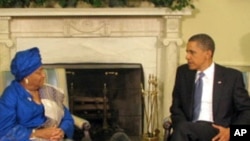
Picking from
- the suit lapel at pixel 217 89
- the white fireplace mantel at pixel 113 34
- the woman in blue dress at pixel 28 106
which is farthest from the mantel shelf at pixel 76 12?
the woman in blue dress at pixel 28 106

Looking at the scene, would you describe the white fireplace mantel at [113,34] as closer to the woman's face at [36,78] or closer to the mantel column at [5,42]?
the mantel column at [5,42]

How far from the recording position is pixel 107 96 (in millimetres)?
4496

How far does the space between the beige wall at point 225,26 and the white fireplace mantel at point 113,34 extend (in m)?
0.21

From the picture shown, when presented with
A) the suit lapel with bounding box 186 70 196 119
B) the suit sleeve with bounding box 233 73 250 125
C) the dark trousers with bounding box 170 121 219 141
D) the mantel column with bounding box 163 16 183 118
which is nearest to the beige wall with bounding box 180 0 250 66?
the mantel column with bounding box 163 16 183 118

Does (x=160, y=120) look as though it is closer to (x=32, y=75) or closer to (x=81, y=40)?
(x=81, y=40)

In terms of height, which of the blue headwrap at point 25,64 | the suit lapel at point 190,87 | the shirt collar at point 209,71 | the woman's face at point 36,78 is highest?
the blue headwrap at point 25,64

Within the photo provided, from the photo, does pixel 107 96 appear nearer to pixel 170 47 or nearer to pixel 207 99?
pixel 170 47

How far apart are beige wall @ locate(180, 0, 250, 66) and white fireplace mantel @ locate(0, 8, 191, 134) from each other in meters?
0.21

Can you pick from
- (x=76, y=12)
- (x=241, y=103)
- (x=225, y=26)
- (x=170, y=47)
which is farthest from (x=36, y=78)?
(x=225, y=26)

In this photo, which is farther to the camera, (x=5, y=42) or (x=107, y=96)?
(x=107, y=96)

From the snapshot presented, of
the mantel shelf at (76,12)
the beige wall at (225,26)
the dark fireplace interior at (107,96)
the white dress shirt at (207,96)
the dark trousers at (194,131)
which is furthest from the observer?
the beige wall at (225,26)

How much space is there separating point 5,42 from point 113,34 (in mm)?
953

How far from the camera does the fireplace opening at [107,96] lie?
443cm

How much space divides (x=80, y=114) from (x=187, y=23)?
1.27 metres
